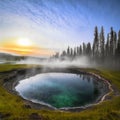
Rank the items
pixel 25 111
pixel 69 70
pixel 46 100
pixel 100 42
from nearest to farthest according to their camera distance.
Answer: pixel 25 111 < pixel 46 100 < pixel 69 70 < pixel 100 42

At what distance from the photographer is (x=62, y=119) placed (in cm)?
1869

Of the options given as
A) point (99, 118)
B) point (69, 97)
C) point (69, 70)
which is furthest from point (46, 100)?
point (69, 70)

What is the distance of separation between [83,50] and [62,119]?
108863 millimetres

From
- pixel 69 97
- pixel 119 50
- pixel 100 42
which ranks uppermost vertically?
pixel 100 42

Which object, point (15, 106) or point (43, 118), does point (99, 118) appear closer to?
point (43, 118)

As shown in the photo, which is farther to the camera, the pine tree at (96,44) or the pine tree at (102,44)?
the pine tree at (96,44)

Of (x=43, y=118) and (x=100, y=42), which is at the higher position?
(x=100, y=42)

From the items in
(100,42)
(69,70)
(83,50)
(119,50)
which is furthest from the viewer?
(83,50)

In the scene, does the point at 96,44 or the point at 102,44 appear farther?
the point at 96,44

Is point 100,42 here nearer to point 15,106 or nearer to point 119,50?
point 119,50

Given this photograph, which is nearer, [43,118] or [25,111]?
[43,118]

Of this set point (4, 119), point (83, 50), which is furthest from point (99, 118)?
point (83, 50)

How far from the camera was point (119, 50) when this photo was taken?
81562 mm

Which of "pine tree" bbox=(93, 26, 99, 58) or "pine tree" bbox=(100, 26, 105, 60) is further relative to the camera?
"pine tree" bbox=(93, 26, 99, 58)
